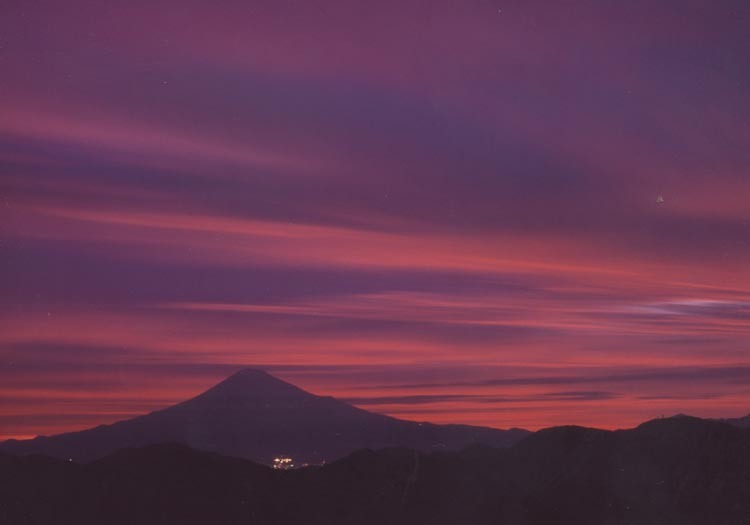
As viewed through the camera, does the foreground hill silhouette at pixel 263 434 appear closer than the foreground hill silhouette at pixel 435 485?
No

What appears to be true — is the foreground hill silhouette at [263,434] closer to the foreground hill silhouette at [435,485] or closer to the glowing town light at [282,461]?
the glowing town light at [282,461]

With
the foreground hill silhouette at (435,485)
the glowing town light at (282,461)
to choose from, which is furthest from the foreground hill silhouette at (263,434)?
the foreground hill silhouette at (435,485)

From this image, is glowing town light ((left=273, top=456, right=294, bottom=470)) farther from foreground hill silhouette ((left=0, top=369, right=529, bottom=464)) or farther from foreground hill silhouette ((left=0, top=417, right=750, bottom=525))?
foreground hill silhouette ((left=0, top=417, right=750, bottom=525))

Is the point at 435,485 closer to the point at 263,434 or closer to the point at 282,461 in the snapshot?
the point at 282,461

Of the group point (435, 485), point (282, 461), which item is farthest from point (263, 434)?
point (435, 485)

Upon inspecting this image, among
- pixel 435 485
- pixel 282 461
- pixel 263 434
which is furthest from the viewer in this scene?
pixel 263 434

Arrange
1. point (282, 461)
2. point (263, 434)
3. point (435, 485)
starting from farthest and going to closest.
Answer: point (263, 434), point (282, 461), point (435, 485)

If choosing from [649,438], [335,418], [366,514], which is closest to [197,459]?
[366,514]
